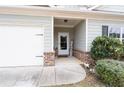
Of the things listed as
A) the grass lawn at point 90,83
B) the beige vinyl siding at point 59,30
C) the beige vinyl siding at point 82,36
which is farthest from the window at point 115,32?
the beige vinyl siding at point 59,30

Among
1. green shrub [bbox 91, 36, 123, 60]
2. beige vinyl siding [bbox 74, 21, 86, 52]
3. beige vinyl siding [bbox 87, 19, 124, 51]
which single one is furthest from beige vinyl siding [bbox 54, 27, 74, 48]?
green shrub [bbox 91, 36, 123, 60]

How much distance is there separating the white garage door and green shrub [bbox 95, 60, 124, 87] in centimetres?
357

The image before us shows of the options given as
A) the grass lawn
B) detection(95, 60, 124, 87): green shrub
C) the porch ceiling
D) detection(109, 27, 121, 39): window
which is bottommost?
the grass lawn

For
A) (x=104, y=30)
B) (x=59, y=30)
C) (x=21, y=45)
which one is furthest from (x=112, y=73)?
(x=59, y=30)

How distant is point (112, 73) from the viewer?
5.13m

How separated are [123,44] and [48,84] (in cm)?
579

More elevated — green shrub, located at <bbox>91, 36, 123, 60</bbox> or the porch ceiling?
the porch ceiling

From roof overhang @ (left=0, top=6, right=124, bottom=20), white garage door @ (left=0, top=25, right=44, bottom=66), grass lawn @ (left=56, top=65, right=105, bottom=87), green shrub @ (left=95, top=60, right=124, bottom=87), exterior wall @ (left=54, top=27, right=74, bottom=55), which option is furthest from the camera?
exterior wall @ (left=54, top=27, right=74, bottom=55)

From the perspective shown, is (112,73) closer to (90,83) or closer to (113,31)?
(90,83)

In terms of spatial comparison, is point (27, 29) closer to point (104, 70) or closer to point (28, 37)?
point (28, 37)

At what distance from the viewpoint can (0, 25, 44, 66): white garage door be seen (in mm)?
7613

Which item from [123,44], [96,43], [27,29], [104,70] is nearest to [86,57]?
[96,43]

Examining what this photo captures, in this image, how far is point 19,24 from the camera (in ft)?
25.0

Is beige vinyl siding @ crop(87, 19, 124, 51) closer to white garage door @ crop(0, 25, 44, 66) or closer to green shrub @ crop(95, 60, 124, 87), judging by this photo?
white garage door @ crop(0, 25, 44, 66)
